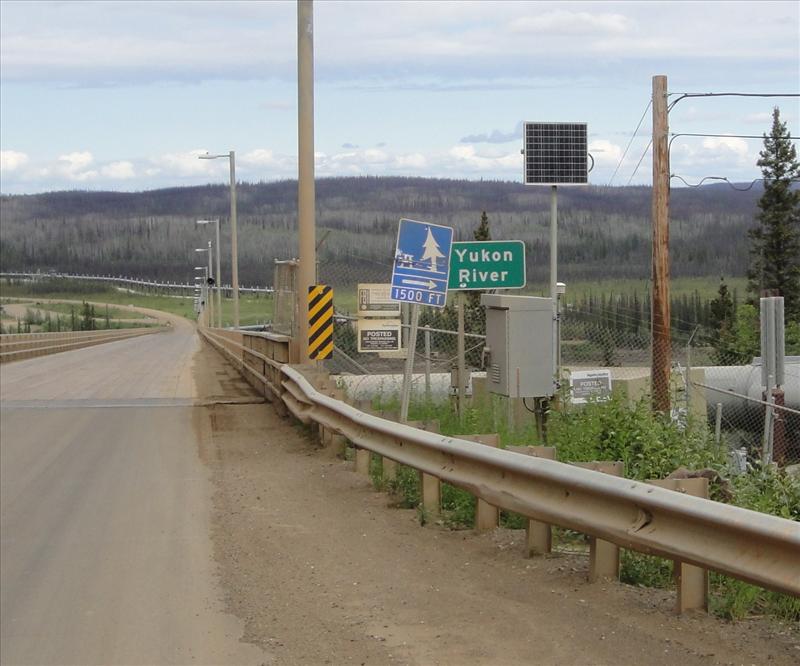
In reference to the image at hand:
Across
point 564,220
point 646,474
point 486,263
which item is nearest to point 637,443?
point 646,474

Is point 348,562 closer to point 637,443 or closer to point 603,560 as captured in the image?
point 603,560

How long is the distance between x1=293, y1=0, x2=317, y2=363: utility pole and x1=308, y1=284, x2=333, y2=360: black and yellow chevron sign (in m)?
0.23

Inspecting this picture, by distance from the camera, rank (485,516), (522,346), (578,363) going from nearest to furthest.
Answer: (485,516)
(522,346)
(578,363)

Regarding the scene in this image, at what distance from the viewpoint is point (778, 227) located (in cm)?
7194

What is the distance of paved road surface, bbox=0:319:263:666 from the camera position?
21.9ft

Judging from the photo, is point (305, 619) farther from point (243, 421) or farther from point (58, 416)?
point (58, 416)

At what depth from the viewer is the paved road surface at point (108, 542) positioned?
6.66m

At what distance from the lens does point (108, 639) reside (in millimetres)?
6711

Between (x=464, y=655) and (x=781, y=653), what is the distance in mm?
1457

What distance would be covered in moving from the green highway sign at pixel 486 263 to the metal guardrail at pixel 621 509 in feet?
19.0

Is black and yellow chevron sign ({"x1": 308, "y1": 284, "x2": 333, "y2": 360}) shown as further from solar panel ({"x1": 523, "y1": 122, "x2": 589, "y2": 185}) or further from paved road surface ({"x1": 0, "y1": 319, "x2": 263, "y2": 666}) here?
solar panel ({"x1": 523, "y1": 122, "x2": 589, "y2": 185})

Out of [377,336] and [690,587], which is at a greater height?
[377,336]

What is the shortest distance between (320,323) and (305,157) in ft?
8.50

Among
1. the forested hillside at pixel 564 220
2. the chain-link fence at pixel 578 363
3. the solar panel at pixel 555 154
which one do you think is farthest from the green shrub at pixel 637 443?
the forested hillside at pixel 564 220
